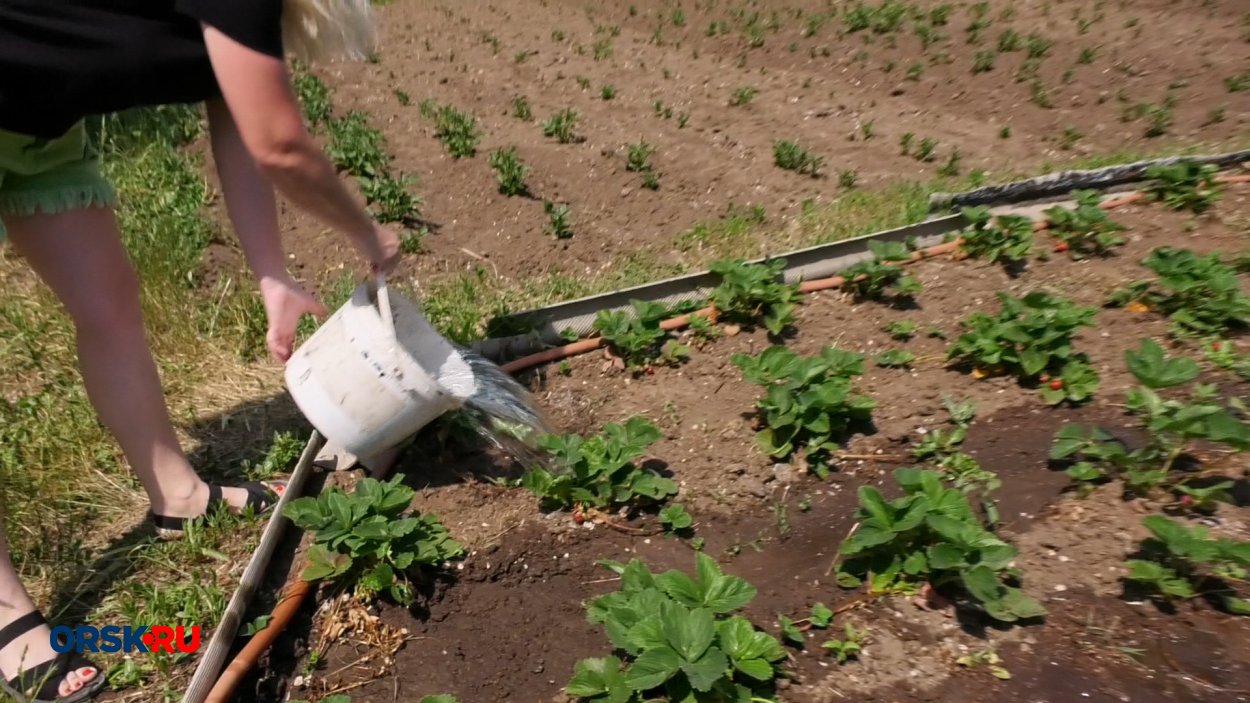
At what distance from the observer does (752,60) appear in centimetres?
725

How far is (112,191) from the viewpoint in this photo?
2.14m

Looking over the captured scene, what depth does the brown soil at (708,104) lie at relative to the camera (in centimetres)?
437

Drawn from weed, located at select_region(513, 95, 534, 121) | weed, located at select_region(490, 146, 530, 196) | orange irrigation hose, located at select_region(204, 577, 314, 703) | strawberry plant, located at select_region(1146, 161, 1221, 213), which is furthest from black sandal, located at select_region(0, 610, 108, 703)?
strawberry plant, located at select_region(1146, 161, 1221, 213)

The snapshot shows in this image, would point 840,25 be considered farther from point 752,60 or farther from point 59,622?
point 59,622

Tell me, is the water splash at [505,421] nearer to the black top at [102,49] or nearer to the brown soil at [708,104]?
the black top at [102,49]

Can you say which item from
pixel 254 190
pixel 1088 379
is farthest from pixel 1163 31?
pixel 254 190

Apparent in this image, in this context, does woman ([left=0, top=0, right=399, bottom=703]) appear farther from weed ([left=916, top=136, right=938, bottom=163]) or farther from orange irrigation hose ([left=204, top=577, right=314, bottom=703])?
weed ([left=916, top=136, right=938, bottom=163])

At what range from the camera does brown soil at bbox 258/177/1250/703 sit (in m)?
2.03

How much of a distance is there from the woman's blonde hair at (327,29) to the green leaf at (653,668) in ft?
4.80

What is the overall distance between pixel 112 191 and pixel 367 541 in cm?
106

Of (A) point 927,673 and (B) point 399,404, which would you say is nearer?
(A) point 927,673

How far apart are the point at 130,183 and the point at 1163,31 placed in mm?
7453

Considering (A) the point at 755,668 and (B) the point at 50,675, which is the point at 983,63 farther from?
(B) the point at 50,675

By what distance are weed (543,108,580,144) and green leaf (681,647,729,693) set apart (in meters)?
3.96
